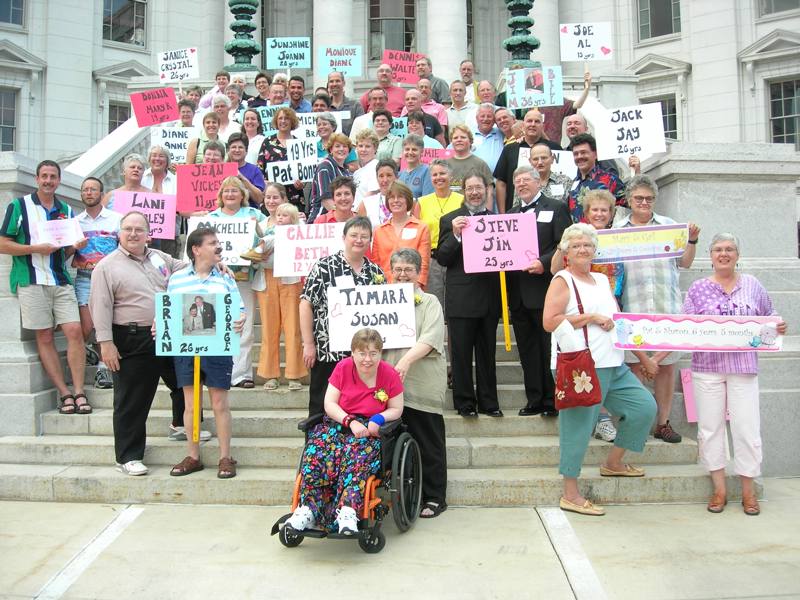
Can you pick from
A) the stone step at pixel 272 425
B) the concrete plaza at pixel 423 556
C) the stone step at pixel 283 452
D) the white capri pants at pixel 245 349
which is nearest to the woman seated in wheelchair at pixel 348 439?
the concrete plaza at pixel 423 556

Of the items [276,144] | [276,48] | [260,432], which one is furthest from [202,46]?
[260,432]

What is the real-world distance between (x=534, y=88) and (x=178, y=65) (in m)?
6.27

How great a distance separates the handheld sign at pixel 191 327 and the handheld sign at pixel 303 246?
1.22 metres

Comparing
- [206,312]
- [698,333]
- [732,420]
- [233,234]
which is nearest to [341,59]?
[233,234]

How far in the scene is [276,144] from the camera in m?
9.29

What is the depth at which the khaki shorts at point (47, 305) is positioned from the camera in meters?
6.64

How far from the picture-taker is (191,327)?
18.3 ft

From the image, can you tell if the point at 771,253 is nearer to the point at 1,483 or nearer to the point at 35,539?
the point at 35,539

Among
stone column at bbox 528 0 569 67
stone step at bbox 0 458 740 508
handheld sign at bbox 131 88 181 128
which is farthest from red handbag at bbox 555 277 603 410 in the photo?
stone column at bbox 528 0 569 67

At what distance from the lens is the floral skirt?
4609 mm

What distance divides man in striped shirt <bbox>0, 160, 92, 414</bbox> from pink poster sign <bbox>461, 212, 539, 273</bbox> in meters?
Answer: 3.77

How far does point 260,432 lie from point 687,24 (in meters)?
23.7

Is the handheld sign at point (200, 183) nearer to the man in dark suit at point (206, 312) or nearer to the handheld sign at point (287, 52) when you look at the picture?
the man in dark suit at point (206, 312)

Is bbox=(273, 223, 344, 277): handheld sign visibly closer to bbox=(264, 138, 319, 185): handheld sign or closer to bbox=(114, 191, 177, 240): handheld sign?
bbox=(114, 191, 177, 240): handheld sign
